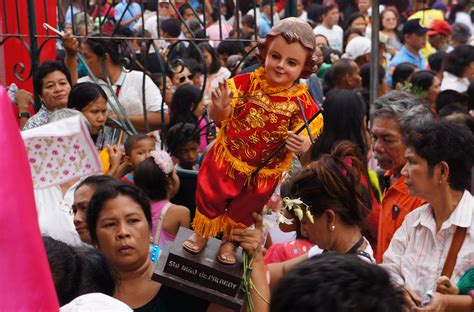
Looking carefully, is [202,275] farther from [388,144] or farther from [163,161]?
[163,161]

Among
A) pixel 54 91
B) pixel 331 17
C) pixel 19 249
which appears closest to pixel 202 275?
pixel 19 249

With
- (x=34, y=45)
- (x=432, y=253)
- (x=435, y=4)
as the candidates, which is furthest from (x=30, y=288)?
(x=435, y=4)

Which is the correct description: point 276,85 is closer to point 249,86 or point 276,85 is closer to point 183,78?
point 249,86

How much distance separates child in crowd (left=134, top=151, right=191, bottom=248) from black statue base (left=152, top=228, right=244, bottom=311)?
1.37 m

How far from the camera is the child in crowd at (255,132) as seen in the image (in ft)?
12.8

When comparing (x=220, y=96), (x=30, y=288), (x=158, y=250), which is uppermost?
(x=220, y=96)

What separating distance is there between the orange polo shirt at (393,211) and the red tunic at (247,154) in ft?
2.23

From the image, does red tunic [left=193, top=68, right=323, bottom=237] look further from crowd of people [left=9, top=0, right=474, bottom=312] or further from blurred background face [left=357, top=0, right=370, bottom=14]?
blurred background face [left=357, top=0, right=370, bottom=14]

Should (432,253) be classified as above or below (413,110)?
below

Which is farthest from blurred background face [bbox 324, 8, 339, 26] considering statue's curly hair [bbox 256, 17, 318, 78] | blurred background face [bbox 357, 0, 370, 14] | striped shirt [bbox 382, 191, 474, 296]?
striped shirt [bbox 382, 191, 474, 296]

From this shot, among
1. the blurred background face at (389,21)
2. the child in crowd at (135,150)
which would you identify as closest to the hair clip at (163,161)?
the child in crowd at (135,150)

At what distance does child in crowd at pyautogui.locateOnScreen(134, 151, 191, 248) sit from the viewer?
5.30 metres

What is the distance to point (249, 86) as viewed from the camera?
396 centimetres

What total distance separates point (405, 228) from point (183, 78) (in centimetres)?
485
